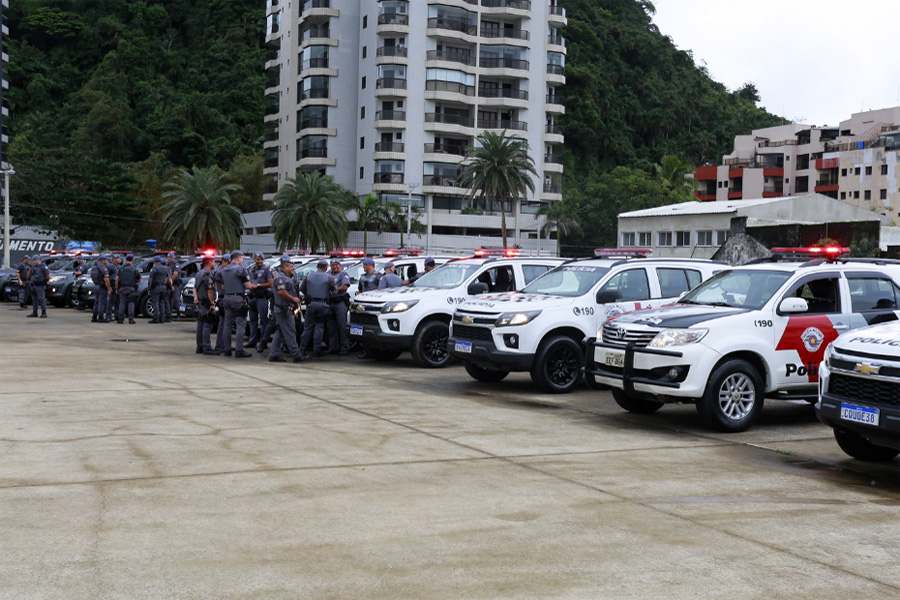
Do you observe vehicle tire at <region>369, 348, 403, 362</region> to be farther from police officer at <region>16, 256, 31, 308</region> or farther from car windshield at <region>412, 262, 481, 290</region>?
police officer at <region>16, 256, 31, 308</region>

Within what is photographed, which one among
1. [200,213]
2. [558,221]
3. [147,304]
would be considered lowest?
[147,304]

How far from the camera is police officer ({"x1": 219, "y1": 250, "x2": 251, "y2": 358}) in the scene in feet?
58.0

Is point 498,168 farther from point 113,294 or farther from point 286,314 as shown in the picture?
point 286,314

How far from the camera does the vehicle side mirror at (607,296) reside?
13.3 meters

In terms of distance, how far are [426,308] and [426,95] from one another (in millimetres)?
61642

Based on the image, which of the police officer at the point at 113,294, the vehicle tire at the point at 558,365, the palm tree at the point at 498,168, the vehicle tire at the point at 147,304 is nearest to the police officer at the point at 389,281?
the vehicle tire at the point at 558,365

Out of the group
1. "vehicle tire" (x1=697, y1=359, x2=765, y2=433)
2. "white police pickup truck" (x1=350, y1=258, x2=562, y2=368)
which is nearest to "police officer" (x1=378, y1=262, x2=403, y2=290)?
"white police pickup truck" (x1=350, y1=258, x2=562, y2=368)

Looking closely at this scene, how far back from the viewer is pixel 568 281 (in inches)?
553

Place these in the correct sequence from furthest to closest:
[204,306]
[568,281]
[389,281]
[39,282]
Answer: [39,282] < [204,306] < [389,281] < [568,281]

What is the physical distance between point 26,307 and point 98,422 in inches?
1058

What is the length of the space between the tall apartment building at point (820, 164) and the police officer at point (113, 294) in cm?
7829

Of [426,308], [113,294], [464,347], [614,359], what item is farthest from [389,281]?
[113,294]

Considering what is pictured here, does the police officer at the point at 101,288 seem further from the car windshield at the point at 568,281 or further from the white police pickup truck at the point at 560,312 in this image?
the car windshield at the point at 568,281

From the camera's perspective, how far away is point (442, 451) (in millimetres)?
8914
